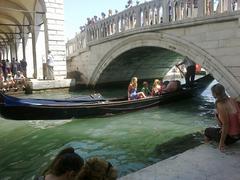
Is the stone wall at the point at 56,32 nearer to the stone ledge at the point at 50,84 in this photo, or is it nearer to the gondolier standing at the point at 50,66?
the gondolier standing at the point at 50,66

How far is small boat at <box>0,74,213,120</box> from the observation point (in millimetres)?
4980

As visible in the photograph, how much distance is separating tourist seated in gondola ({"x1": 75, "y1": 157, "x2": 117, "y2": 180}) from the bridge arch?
15.9 ft

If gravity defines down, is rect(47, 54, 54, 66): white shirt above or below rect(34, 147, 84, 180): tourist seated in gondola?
above

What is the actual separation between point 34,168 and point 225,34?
408 cm

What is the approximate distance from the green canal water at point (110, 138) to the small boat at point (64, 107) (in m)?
0.16

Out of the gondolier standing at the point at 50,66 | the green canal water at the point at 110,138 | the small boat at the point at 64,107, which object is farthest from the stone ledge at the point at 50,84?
the small boat at the point at 64,107

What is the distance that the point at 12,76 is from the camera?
11328 millimetres

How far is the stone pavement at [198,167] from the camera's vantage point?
2588 mm

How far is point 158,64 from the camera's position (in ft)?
42.2

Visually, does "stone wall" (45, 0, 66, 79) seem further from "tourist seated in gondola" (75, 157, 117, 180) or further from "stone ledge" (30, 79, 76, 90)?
"tourist seated in gondola" (75, 157, 117, 180)

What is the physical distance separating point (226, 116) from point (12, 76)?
944 centimetres

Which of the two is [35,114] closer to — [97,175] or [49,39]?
[97,175]

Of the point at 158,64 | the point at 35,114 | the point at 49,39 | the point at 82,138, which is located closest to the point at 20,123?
the point at 35,114

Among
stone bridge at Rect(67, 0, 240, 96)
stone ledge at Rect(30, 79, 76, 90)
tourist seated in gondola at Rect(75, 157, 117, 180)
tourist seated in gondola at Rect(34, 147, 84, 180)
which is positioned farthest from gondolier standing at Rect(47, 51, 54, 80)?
tourist seated in gondola at Rect(75, 157, 117, 180)
